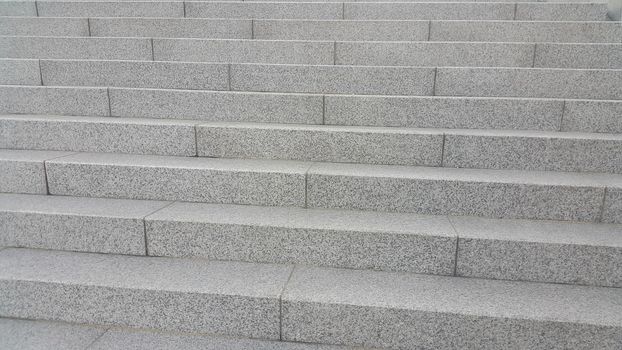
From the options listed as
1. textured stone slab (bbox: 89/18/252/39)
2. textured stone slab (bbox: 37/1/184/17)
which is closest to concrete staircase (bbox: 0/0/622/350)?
textured stone slab (bbox: 89/18/252/39)

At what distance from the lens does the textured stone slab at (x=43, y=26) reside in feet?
17.1

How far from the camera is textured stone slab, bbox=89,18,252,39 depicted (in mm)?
5066

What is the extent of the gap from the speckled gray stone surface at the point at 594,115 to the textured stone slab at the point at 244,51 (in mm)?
2407

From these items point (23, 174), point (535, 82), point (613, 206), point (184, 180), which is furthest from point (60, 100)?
point (613, 206)

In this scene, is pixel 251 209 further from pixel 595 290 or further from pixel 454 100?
pixel 595 290

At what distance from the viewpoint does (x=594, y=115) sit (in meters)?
3.53

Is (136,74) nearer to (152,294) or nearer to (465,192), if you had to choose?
(152,294)

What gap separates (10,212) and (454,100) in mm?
3760

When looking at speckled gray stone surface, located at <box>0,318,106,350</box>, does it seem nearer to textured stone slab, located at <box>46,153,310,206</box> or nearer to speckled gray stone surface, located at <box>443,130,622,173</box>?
textured stone slab, located at <box>46,153,310,206</box>

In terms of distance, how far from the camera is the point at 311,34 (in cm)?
496

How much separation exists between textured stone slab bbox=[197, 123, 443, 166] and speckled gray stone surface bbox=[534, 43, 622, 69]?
74.7 inches

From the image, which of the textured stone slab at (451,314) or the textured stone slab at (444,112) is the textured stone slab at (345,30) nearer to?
the textured stone slab at (444,112)

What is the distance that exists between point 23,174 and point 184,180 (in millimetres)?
1407

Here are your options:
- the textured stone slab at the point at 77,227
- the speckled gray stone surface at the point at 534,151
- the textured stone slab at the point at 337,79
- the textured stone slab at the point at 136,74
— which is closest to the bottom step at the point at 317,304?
the textured stone slab at the point at 77,227
